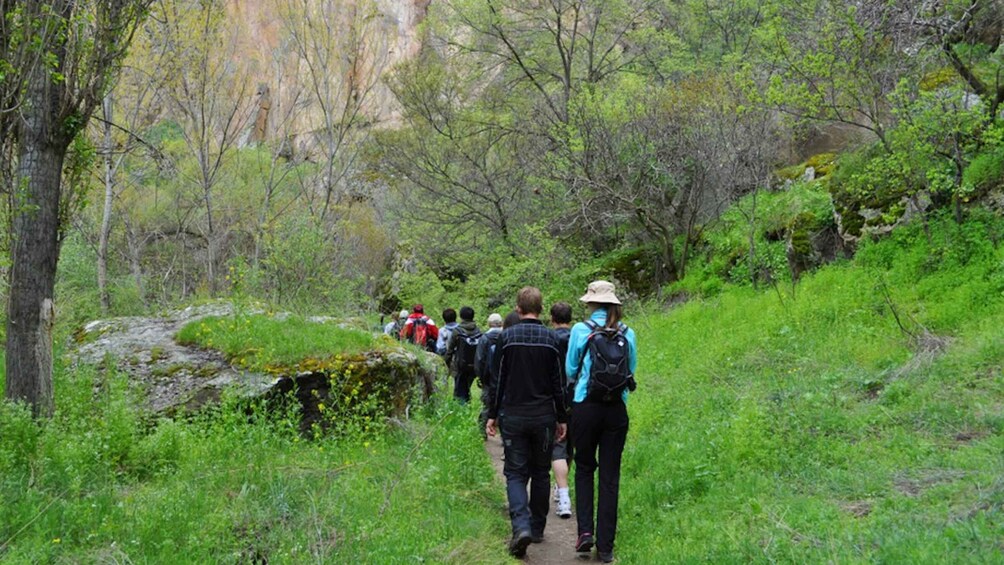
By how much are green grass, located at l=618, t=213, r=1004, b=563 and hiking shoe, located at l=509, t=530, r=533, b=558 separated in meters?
0.73

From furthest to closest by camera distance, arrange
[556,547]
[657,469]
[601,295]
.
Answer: [657,469], [556,547], [601,295]

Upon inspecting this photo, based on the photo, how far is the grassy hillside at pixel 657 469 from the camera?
394 centimetres

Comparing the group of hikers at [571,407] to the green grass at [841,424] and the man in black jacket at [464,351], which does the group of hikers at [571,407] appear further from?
the man in black jacket at [464,351]

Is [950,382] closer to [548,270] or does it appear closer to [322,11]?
[548,270]

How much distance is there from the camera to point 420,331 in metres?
12.5

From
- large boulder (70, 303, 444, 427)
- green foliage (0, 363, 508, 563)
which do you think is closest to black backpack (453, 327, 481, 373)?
large boulder (70, 303, 444, 427)

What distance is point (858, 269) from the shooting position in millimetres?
10867

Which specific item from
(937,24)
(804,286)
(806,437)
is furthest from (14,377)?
(937,24)

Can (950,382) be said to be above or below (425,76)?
below

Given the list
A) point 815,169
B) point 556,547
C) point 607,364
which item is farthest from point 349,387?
point 815,169

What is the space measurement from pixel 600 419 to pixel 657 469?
1934 millimetres

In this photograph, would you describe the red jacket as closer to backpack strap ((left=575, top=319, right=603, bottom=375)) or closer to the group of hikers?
the group of hikers

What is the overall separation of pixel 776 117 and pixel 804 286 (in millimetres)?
5430

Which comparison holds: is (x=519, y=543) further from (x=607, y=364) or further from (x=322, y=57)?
(x=322, y=57)
